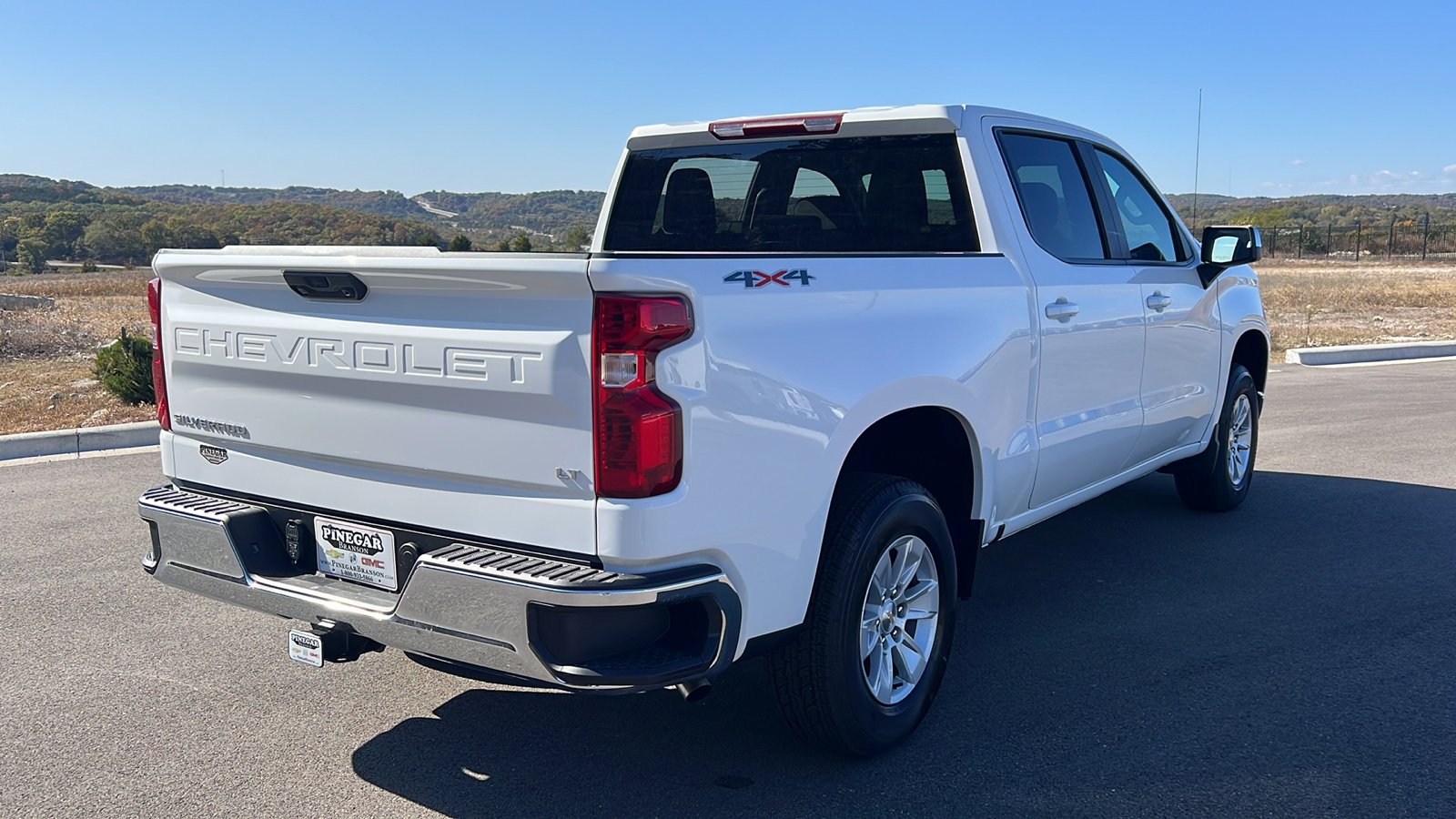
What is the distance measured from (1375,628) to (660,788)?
323 centimetres

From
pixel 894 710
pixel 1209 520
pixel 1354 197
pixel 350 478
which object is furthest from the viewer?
pixel 1354 197

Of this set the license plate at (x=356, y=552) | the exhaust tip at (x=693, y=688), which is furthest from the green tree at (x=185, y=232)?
the exhaust tip at (x=693, y=688)

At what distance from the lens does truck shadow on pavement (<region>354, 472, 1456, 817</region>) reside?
11.3 ft

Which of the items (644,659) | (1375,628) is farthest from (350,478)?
(1375,628)

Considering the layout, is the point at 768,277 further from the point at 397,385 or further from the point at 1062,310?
the point at 1062,310

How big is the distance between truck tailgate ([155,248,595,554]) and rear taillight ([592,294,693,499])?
45mm

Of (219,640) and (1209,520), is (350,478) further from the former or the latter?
(1209,520)

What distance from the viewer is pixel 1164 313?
555 centimetres

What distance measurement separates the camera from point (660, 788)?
349 centimetres

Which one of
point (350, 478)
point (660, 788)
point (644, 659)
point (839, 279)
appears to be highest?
point (839, 279)

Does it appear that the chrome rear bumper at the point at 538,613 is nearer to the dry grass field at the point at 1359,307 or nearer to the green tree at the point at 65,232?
the dry grass field at the point at 1359,307

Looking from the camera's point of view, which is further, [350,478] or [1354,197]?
[1354,197]

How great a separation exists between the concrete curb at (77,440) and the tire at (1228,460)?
24.0ft

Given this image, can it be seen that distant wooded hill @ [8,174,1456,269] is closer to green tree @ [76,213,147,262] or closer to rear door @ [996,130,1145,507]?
green tree @ [76,213,147,262]
